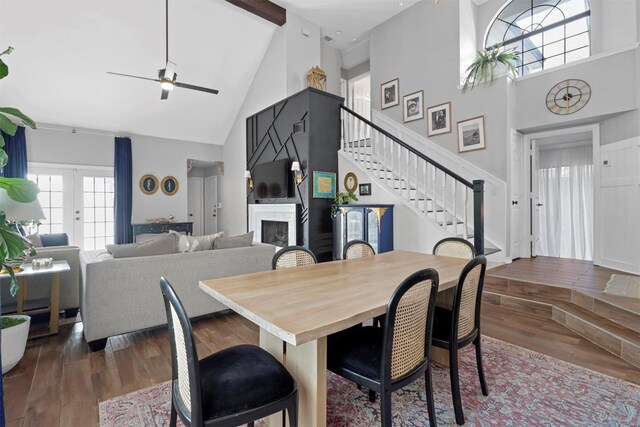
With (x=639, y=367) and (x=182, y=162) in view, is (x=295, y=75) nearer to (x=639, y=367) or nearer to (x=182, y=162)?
(x=182, y=162)

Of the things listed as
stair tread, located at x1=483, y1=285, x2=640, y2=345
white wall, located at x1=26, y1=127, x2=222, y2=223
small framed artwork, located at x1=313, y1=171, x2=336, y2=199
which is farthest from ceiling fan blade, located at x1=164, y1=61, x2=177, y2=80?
stair tread, located at x1=483, y1=285, x2=640, y2=345

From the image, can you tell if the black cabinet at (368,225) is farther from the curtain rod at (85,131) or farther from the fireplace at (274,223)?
the curtain rod at (85,131)

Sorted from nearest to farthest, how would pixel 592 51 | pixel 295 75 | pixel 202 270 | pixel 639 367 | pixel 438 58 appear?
pixel 639 367
pixel 202 270
pixel 592 51
pixel 438 58
pixel 295 75

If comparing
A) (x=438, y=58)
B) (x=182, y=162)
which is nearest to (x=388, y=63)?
(x=438, y=58)

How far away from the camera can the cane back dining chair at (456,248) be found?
2624 millimetres

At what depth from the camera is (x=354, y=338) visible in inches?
63.7

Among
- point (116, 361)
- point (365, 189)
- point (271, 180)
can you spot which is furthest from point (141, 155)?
point (116, 361)

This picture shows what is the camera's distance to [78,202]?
6602 mm

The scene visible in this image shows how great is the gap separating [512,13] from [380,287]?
20.3 feet

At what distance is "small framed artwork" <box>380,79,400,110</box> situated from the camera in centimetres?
639

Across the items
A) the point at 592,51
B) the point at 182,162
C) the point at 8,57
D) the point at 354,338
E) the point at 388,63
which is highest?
the point at 388,63

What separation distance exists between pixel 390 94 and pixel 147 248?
5637 mm

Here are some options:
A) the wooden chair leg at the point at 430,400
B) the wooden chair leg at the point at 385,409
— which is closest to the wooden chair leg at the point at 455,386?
the wooden chair leg at the point at 430,400

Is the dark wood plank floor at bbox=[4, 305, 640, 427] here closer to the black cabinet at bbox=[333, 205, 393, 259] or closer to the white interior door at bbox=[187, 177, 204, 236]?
the black cabinet at bbox=[333, 205, 393, 259]
